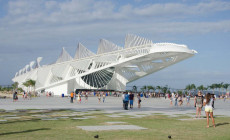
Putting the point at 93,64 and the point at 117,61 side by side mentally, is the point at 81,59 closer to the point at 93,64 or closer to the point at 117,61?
the point at 93,64

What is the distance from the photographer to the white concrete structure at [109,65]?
6000cm

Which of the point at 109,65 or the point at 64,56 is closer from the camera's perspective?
the point at 109,65

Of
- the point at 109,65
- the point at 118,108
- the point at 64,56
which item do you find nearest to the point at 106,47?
the point at 109,65

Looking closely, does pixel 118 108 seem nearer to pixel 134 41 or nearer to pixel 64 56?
pixel 134 41

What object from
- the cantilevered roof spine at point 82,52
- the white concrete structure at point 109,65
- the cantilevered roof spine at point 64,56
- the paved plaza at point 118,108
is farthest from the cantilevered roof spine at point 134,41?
the paved plaza at point 118,108

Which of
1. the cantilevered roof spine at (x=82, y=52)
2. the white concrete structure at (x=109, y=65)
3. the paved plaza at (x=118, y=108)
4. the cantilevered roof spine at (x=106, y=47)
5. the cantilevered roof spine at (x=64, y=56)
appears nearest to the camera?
the paved plaza at (x=118, y=108)

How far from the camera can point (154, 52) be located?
186 feet

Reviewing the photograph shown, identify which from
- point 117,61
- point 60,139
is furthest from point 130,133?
point 117,61

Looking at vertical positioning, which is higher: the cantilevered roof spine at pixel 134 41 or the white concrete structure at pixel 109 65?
the cantilevered roof spine at pixel 134 41

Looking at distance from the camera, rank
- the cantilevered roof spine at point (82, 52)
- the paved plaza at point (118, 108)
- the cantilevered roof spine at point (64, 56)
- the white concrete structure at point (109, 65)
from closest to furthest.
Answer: the paved plaza at point (118, 108) < the white concrete structure at point (109, 65) < the cantilevered roof spine at point (82, 52) < the cantilevered roof spine at point (64, 56)

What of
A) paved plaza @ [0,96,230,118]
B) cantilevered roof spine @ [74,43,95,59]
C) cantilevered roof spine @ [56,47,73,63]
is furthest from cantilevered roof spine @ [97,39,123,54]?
paved plaza @ [0,96,230,118]

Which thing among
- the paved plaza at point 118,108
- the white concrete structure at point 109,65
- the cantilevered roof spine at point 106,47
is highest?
the cantilevered roof spine at point 106,47

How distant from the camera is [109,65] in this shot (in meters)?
Answer: 64.0

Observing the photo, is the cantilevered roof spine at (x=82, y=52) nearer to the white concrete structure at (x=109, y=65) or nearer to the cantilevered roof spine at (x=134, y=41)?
the white concrete structure at (x=109, y=65)
